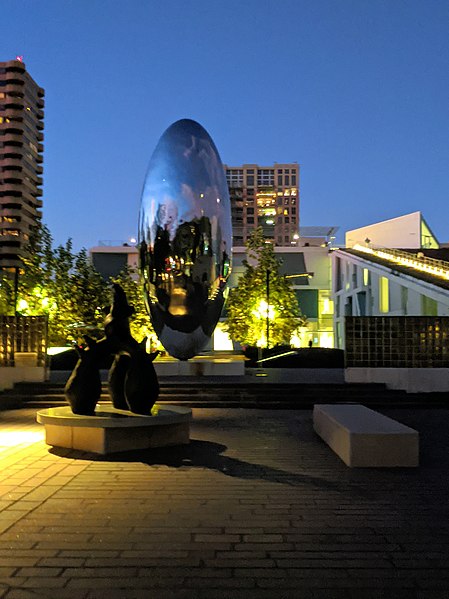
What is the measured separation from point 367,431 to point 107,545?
4.63 metres

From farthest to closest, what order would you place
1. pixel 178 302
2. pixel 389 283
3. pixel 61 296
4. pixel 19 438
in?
1. pixel 389 283
2. pixel 61 296
3. pixel 178 302
4. pixel 19 438

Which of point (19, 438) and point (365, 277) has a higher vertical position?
point (365, 277)

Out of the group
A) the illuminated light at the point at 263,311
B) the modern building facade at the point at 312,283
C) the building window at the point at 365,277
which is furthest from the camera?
the modern building facade at the point at 312,283

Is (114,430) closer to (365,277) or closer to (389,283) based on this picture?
(389,283)

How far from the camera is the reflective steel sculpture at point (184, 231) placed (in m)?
17.7

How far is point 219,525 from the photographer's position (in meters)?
5.72

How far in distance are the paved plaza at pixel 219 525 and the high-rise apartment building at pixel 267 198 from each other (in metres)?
140

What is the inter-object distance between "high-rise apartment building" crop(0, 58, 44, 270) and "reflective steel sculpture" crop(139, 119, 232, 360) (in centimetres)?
9161

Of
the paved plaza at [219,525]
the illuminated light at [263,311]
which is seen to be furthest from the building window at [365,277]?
the paved plaza at [219,525]

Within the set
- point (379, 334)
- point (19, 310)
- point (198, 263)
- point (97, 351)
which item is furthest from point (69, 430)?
point (19, 310)

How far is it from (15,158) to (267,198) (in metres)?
82.6

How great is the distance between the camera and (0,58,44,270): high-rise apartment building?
106750 mm

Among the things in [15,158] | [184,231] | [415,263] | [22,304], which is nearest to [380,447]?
[184,231]

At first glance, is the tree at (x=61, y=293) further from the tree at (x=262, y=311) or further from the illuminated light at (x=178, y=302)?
the illuminated light at (x=178, y=302)
